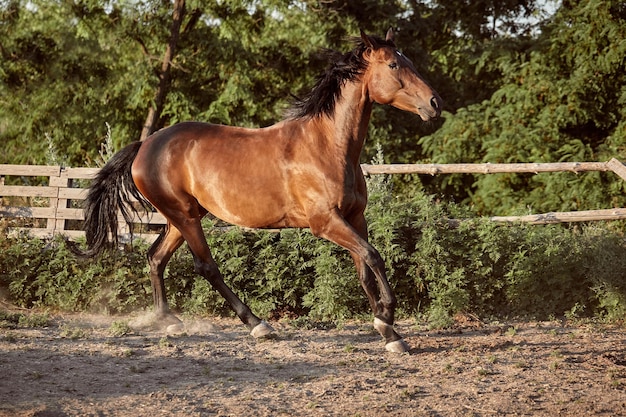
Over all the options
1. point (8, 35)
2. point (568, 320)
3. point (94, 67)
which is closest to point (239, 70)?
point (94, 67)

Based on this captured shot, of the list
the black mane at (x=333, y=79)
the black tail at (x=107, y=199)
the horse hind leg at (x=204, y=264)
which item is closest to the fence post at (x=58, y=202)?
the black tail at (x=107, y=199)

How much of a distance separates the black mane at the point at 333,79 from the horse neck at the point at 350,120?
57 mm

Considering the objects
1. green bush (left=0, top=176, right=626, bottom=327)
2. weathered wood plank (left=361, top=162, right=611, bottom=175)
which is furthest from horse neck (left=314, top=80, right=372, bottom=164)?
weathered wood plank (left=361, top=162, right=611, bottom=175)

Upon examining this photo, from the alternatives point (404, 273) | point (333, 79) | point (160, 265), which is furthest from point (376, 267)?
point (160, 265)

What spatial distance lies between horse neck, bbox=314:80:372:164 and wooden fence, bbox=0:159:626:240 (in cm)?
209

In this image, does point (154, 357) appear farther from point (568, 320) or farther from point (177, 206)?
point (568, 320)

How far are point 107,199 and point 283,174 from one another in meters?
1.92

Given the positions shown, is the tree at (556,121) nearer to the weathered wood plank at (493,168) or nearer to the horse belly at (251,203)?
the weathered wood plank at (493,168)

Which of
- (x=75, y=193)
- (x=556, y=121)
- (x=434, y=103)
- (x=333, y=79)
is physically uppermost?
(x=556, y=121)

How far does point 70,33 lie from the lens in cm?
1606

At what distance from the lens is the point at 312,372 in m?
5.27

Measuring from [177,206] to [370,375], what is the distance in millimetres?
2563

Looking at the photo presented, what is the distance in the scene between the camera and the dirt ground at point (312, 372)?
438 centimetres

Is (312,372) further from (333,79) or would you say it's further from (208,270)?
(333,79)
